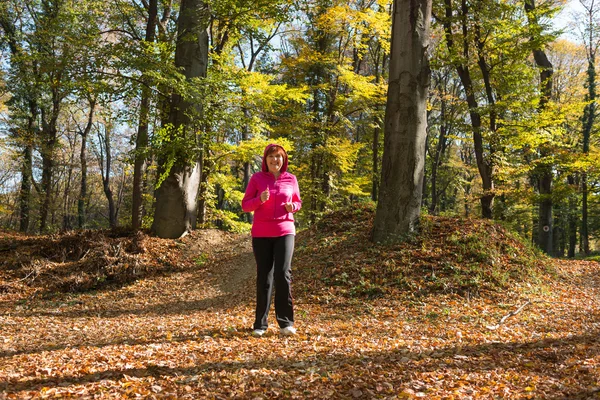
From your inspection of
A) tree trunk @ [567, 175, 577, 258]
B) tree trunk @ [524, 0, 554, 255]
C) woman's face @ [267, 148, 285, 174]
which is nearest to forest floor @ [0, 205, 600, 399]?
woman's face @ [267, 148, 285, 174]

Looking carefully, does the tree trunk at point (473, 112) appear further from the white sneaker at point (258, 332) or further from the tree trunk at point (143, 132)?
the white sneaker at point (258, 332)

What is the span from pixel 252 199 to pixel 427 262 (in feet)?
11.6

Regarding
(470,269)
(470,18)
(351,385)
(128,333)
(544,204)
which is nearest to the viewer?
(351,385)

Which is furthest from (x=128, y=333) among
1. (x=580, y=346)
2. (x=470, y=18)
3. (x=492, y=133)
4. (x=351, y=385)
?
(x=470, y=18)

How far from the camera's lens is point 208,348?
3.54 meters

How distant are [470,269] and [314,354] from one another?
3.63m

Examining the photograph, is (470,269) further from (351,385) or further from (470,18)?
(470,18)

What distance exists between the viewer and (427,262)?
6160 mm

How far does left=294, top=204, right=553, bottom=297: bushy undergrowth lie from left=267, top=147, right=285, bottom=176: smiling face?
2688 millimetres

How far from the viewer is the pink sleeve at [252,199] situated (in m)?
3.91

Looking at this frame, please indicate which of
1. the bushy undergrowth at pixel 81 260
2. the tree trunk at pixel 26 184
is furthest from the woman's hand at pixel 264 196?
the tree trunk at pixel 26 184

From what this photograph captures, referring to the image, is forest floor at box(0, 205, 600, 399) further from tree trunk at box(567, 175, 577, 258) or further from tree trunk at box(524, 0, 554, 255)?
tree trunk at box(567, 175, 577, 258)

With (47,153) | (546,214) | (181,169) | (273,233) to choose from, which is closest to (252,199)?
(273,233)

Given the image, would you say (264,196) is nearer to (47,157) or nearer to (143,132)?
(143,132)
